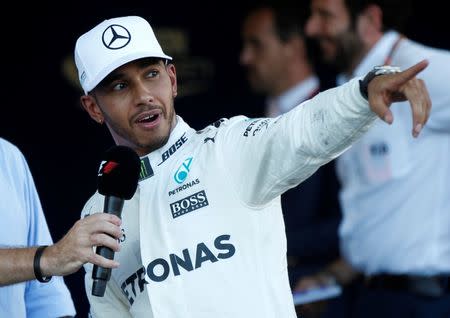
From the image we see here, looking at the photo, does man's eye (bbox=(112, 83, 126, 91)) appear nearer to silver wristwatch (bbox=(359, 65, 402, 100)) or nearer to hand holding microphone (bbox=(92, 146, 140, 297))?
hand holding microphone (bbox=(92, 146, 140, 297))

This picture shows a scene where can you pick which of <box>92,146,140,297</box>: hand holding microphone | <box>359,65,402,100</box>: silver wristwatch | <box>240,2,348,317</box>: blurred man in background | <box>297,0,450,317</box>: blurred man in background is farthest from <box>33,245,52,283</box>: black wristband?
<box>240,2,348,317</box>: blurred man in background

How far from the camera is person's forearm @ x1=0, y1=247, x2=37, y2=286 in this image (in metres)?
3.00

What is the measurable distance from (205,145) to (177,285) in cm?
36

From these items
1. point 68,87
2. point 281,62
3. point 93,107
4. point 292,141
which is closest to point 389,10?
point 281,62

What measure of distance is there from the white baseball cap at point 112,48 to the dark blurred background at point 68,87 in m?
2.39

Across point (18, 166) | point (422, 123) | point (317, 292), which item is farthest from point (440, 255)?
point (422, 123)

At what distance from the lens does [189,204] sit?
301 centimetres

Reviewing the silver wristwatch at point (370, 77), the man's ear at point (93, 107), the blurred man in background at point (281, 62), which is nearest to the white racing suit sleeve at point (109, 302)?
the man's ear at point (93, 107)

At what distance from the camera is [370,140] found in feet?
16.3

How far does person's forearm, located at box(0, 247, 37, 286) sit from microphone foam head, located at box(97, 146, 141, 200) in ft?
0.98

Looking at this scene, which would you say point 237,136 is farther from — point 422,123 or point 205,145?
point 422,123

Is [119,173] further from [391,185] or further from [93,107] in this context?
[391,185]

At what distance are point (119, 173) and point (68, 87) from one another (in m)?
2.90

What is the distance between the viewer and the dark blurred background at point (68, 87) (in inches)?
220
